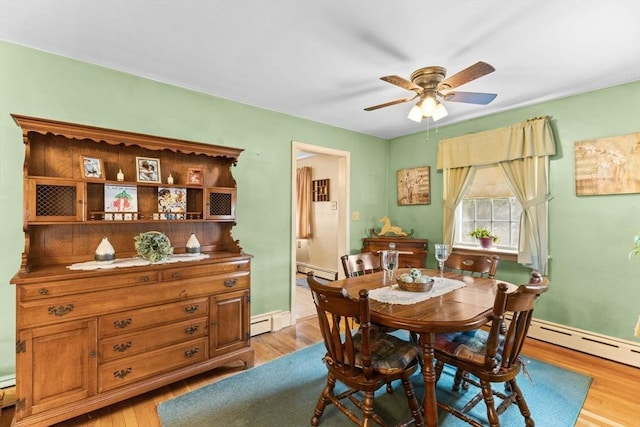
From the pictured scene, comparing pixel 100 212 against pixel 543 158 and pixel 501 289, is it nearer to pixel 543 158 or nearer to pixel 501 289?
pixel 501 289

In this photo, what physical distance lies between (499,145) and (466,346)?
8.20ft

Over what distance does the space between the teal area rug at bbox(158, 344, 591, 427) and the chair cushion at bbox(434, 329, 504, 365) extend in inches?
19.2

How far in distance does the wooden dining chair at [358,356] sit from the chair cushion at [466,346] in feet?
0.58

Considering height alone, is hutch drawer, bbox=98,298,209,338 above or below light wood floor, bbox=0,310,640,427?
above

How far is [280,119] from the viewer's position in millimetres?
3459

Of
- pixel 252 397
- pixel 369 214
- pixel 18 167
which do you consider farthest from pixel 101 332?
pixel 369 214

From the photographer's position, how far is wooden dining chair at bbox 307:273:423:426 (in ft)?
4.88

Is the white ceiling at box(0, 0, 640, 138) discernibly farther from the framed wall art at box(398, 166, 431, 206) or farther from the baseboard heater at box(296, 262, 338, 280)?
the baseboard heater at box(296, 262, 338, 280)

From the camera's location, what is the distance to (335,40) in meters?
2.04

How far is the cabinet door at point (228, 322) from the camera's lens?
7.86 ft

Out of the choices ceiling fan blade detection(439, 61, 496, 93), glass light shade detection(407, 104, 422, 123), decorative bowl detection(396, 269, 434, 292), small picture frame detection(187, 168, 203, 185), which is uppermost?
ceiling fan blade detection(439, 61, 496, 93)

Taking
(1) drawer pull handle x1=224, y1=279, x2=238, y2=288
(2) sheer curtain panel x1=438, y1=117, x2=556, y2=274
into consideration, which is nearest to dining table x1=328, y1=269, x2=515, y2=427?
Result: (1) drawer pull handle x1=224, y1=279, x2=238, y2=288

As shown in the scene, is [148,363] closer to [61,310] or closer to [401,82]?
[61,310]

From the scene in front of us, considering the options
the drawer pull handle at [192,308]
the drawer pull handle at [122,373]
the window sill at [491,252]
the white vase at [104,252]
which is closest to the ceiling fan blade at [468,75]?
the window sill at [491,252]
